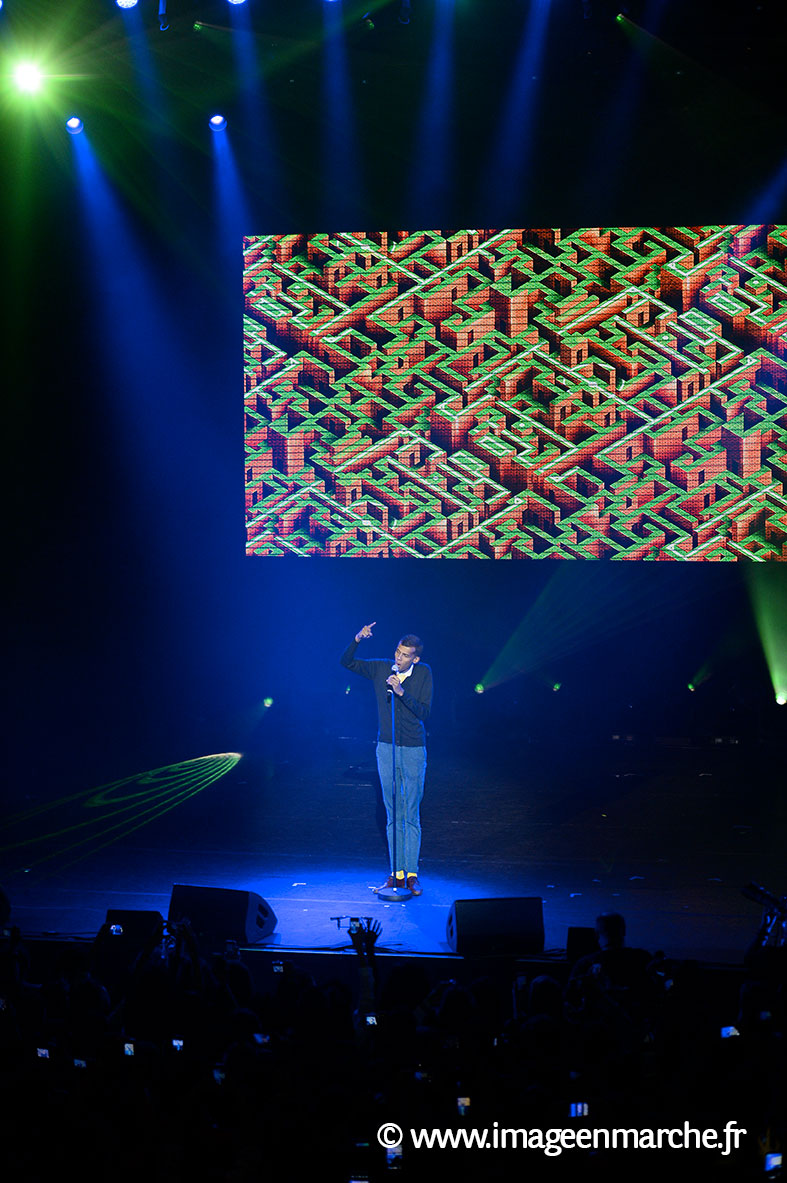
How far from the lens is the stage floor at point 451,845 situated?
5457mm

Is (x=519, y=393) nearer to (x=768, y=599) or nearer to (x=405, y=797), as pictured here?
(x=768, y=599)

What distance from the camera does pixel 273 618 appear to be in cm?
969

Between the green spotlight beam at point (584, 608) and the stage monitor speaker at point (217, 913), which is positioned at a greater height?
the green spotlight beam at point (584, 608)

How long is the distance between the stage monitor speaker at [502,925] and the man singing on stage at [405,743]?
1180 mm

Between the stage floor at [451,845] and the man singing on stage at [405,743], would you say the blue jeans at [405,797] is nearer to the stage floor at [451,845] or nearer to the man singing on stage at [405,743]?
the man singing on stage at [405,743]

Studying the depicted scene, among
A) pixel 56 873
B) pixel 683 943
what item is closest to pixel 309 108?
pixel 56 873

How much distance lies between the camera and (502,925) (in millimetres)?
4531

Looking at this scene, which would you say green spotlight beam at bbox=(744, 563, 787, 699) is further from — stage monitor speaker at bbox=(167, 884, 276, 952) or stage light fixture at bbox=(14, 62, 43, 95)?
stage light fixture at bbox=(14, 62, 43, 95)

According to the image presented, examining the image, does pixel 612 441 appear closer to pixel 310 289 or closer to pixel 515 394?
pixel 515 394

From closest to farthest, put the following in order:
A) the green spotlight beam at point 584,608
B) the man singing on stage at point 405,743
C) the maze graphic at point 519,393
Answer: the man singing on stage at point 405,743 → the maze graphic at point 519,393 → the green spotlight beam at point 584,608

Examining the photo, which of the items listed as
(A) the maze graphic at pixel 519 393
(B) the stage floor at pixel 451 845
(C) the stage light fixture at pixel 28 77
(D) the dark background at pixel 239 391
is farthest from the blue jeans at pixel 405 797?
(C) the stage light fixture at pixel 28 77

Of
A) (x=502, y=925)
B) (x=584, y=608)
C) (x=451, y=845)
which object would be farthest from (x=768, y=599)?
(x=502, y=925)

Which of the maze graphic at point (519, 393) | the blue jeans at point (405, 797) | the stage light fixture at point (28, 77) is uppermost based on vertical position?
the stage light fixture at point (28, 77)

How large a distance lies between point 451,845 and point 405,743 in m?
1.35
